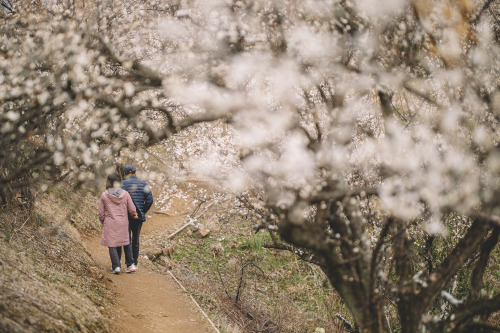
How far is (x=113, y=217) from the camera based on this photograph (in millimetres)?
5910

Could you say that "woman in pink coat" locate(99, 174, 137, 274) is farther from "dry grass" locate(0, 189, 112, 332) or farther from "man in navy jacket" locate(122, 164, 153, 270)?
"dry grass" locate(0, 189, 112, 332)

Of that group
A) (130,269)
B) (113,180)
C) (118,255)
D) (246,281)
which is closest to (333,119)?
(113,180)

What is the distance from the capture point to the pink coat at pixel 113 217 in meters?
5.89

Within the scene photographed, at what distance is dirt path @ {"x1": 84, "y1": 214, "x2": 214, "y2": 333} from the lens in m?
4.96

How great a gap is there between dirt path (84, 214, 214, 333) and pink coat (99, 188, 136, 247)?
0.71 m

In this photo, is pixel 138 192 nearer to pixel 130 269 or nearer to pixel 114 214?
pixel 114 214

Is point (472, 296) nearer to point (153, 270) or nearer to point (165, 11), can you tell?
point (153, 270)

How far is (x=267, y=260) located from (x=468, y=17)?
952 cm

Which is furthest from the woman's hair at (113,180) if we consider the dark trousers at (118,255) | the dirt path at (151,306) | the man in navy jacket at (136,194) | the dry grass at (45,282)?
the dirt path at (151,306)

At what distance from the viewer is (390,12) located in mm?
4434

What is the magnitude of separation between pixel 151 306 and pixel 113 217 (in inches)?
60.9

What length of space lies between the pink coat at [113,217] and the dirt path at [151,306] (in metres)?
0.71

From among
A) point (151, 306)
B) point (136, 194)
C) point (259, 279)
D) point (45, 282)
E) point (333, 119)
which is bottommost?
point (259, 279)

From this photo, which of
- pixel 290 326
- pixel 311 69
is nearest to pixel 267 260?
pixel 290 326
